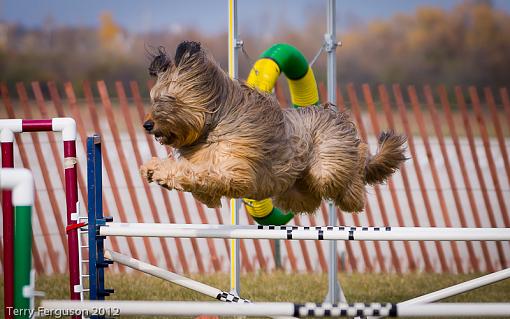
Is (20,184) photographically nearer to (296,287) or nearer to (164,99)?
(164,99)

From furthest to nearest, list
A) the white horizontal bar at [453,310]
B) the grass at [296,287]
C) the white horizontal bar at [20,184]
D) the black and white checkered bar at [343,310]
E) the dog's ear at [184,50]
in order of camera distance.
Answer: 1. the grass at [296,287]
2. the dog's ear at [184,50]
3. the black and white checkered bar at [343,310]
4. the white horizontal bar at [453,310]
5. the white horizontal bar at [20,184]

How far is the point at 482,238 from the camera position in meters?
4.16

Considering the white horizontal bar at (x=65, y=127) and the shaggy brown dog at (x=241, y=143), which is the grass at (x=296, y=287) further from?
the white horizontal bar at (x=65, y=127)

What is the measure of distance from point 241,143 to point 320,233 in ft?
2.16

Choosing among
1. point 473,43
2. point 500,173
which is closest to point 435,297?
point 500,173

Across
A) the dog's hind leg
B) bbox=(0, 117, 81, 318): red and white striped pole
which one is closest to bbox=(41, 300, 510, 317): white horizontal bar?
bbox=(0, 117, 81, 318): red and white striped pole

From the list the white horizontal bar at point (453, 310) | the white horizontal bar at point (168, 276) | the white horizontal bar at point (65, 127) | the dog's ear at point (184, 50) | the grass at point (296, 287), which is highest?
the dog's ear at point (184, 50)

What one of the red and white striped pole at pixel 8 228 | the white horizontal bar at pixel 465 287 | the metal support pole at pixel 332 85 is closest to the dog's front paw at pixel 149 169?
the red and white striped pole at pixel 8 228

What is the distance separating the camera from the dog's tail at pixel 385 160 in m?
5.30

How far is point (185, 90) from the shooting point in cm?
443

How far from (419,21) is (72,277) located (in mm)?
33690

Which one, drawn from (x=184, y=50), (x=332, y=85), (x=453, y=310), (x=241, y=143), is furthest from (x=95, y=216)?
(x=332, y=85)

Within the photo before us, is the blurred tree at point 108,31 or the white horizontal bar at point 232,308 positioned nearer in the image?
the white horizontal bar at point 232,308

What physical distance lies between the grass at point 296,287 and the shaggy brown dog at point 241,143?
6.96 ft
